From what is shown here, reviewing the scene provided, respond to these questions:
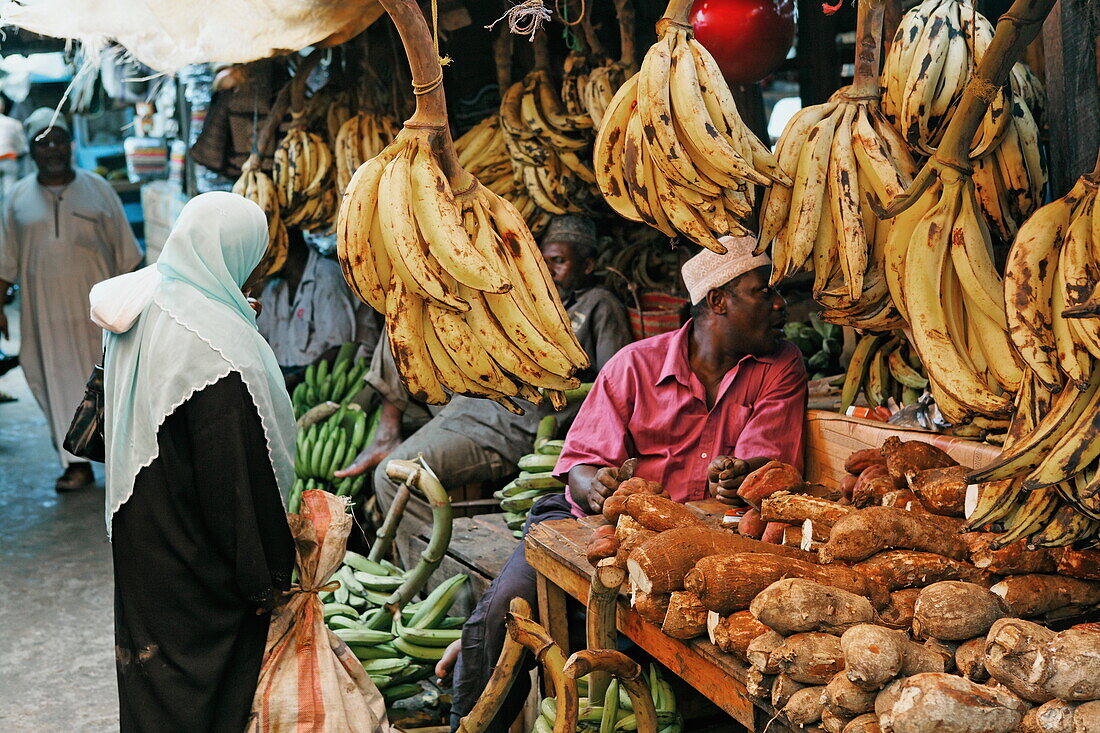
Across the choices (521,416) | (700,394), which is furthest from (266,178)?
(700,394)

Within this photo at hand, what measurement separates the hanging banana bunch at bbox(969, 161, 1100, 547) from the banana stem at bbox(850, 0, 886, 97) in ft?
1.76

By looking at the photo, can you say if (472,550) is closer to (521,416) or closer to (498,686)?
(521,416)

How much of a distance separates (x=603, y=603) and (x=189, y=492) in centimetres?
99

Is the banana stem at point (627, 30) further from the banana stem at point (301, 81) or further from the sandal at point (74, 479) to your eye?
the sandal at point (74, 479)

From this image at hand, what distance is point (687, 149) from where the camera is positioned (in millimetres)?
1879

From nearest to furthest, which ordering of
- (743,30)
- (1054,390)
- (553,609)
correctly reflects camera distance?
(1054,390), (553,609), (743,30)

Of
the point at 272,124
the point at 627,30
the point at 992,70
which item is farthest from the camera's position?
the point at 272,124

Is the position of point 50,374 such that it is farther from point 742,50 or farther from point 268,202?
point 742,50

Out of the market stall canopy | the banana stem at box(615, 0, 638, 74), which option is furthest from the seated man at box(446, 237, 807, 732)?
the market stall canopy

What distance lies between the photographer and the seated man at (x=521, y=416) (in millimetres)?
4508

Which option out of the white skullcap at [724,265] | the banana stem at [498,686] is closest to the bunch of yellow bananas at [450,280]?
the banana stem at [498,686]

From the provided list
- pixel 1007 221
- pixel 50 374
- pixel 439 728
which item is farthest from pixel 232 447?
pixel 50 374

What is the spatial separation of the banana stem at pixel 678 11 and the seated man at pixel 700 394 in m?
1.36

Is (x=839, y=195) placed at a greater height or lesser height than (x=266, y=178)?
greater
